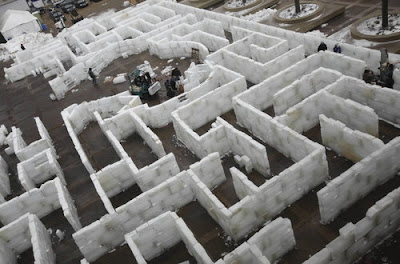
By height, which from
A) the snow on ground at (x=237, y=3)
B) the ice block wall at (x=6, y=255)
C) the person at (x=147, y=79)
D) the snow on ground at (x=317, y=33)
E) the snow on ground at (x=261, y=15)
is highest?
the person at (x=147, y=79)

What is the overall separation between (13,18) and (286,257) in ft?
133

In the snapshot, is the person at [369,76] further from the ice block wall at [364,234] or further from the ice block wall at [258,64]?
the ice block wall at [364,234]

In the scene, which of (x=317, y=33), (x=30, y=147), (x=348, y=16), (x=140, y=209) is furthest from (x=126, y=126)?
(x=348, y=16)

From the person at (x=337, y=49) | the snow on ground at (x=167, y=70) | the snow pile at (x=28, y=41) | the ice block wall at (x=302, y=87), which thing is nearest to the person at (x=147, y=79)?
the snow on ground at (x=167, y=70)

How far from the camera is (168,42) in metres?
29.4

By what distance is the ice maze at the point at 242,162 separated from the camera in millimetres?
14078

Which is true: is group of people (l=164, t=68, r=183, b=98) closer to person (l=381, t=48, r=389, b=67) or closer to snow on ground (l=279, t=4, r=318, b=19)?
snow on ground (l=279, t=4, r=318, b=19)

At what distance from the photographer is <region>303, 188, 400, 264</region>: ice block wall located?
39.5 ft

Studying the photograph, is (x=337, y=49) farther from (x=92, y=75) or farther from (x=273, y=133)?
(x=92, y=75)

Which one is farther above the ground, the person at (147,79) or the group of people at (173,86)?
the person at (147,79)

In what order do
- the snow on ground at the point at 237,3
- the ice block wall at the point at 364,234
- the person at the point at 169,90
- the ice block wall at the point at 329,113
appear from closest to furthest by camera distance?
1. the ice block wall at the point at 364,234
2. the ice block wall at the point at 329,113
3. the person at the point at 169,90
4. the snow on ground at the point at 237,3

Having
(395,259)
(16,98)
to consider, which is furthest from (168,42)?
(395,259)

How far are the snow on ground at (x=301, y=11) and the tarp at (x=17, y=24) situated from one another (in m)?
27.6

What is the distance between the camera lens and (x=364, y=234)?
12.6 m
